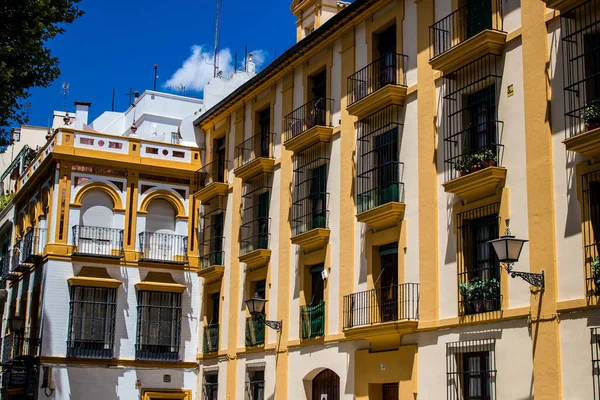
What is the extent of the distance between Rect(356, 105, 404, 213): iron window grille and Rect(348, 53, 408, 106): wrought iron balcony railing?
2.20 feet

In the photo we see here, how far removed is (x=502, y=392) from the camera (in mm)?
16859

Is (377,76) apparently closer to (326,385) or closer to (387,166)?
(387,166)

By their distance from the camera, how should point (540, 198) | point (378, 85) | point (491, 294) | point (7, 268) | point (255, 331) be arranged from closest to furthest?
point (540, 198) → point (491, 294) → point (378, 85) → point (255, 331) → point (7, 268)

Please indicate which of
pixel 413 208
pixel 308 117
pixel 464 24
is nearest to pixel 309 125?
pixel 308 117

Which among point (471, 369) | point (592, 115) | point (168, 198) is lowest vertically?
point (471, 369)

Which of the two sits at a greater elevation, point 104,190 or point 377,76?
point 377,76

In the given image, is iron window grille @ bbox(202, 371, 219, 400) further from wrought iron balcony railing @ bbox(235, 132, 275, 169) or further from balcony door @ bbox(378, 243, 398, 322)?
balcony door @ bbox(378, 243, 398, 322)

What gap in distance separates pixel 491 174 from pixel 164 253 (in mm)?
15616

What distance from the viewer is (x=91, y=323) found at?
2895cm

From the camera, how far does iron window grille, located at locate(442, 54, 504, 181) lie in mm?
17941

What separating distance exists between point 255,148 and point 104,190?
5.78m

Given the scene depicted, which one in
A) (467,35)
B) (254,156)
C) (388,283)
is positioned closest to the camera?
(467,35)

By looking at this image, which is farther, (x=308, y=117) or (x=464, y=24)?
(x=308, y=117)

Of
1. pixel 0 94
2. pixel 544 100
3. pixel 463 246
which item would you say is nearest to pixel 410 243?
pixel 463 246
